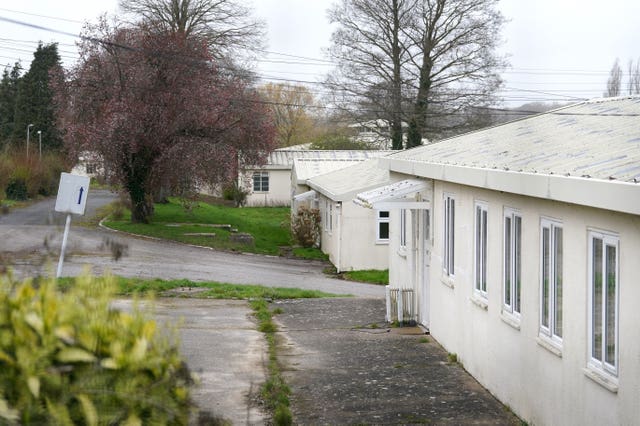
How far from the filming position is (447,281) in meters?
13.1

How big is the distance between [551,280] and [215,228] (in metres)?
29.6

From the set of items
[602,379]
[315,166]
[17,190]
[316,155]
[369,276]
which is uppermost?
[316,155]

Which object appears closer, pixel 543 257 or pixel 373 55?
pixel 543 257

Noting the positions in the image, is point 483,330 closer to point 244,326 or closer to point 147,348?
point 244,326

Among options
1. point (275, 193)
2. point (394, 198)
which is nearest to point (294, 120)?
point (275, 193)

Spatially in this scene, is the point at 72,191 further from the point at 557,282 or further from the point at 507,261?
the point at 557,282

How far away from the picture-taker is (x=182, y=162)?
3422 cm

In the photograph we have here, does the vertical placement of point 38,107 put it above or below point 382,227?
above

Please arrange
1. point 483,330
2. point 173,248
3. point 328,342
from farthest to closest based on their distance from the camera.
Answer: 1. point 173,248
2. point 328,342
3. point 483,330

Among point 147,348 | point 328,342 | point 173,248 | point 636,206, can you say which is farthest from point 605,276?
point 173,248

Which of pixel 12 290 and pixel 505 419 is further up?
pixel 12 290

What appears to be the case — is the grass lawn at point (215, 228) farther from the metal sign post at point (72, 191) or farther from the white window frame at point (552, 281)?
the white window frame at point (552, 281)

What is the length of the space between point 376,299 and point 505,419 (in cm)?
995

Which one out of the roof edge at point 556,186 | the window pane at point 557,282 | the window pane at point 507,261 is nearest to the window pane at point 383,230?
the roof edge at point 556,186
